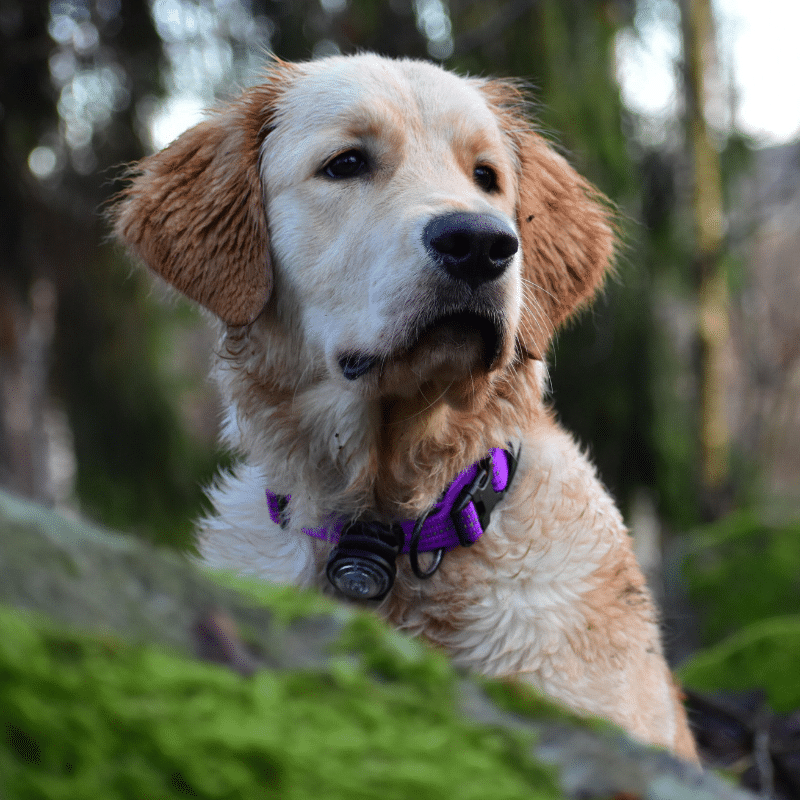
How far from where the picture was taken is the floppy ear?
115 inches

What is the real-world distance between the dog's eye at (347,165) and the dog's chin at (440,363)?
0.66 meters

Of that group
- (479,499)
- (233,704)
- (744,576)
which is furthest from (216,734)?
(744,576)

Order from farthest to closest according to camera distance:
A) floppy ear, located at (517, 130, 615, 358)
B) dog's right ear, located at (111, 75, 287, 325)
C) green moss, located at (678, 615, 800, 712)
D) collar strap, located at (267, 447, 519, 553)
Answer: green moss, located at (678, 615, 800, 712)
floppy ear, located at (517, 130, 615, 358)
dog's right ear, located at (111, 75, 287, 325)
collar strap, located at (267, 447, 519, 553)

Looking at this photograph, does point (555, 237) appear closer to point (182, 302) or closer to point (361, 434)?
point (361, 434)

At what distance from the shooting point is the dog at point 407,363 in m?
2.25

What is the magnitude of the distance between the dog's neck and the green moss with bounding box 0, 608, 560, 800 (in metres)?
1.60

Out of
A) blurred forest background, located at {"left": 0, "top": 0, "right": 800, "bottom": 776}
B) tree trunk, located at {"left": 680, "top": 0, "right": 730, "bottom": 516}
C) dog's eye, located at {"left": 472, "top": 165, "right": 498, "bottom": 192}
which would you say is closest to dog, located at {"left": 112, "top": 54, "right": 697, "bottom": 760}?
dog's eye, located at {"left": 472, "top": 165, "right": 498, "bottom": 192}

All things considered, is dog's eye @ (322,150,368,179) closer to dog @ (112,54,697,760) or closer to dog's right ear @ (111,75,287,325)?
dog @ (112,54,697,760)

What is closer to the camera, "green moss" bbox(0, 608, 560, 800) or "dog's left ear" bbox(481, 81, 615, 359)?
"green moss" bbox(0, 608, 560, 800)

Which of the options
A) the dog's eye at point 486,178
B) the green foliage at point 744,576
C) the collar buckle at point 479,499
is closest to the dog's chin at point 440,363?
the collar buckle at point 479,499

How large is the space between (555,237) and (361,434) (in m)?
1.11

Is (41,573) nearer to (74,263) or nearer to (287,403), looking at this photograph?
(287,403)

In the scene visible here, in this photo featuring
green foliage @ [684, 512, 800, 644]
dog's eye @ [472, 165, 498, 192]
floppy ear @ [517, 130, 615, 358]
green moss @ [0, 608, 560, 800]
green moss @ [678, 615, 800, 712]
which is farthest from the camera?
green foliage @ [684, 512, 800, 644]

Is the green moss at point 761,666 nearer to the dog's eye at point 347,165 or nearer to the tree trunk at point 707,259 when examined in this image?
the dog's eye at point 347,165
